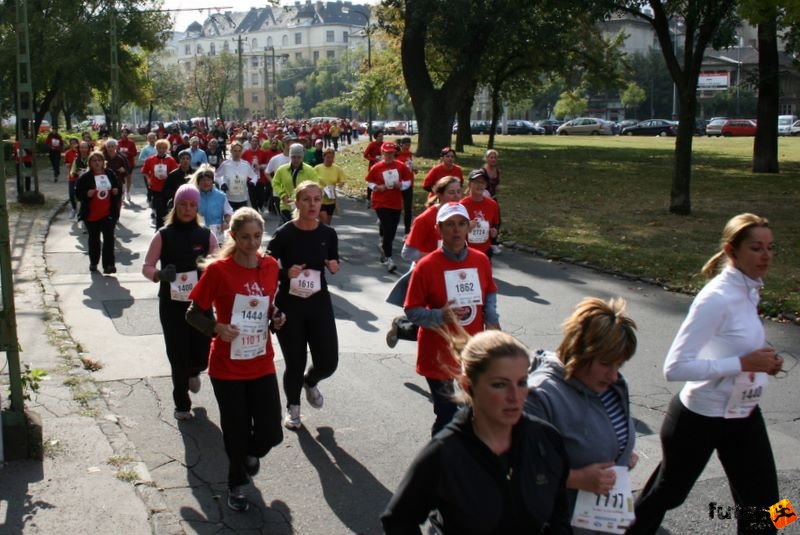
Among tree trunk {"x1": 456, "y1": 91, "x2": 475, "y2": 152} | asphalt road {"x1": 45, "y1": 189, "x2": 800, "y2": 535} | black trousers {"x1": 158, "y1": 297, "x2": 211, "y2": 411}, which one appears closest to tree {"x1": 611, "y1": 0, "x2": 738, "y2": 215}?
asphalt road {"x1": 45, "y1": 189, "x2": 800, "y2": 535}

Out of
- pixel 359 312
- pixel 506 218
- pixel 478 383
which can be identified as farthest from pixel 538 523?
pixel 506 218

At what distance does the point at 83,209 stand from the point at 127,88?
41.6 meters

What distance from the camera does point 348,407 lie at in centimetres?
751

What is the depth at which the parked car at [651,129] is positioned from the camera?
7177 centimetres

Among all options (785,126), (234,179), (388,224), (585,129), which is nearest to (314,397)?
(388,224)

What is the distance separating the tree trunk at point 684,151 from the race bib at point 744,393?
1496 cm

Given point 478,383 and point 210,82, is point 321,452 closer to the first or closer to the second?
point 478,383

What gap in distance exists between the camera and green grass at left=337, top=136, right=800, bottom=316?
45.6 ft

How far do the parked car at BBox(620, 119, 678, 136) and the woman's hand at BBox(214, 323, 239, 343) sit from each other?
69.5m

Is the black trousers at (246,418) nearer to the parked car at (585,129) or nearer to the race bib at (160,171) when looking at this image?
the race bib at (160,171)

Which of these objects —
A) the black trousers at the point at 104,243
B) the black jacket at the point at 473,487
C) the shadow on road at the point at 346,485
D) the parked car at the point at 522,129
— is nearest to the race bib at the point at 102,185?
the black trousers at the point at 104,243

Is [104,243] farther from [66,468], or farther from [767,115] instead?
[767,115]

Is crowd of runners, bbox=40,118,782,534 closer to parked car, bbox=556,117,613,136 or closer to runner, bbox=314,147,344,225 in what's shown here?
runner, bbox=314,147,344,225

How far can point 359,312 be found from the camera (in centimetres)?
1106
